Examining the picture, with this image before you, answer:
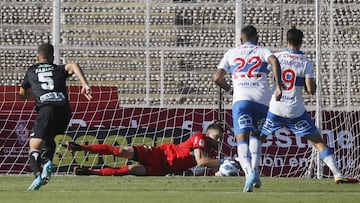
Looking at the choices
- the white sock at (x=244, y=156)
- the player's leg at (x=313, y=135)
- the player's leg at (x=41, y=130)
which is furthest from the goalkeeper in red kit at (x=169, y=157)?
the white sock at (x=244, y=156)

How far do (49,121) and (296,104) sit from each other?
3142 mm

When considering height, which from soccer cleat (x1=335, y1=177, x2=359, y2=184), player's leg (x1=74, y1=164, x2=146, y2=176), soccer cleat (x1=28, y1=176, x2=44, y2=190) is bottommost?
player's leg (x1=74, y1=164, x2=146, y2=176)

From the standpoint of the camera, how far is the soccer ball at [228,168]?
14500 millimetres

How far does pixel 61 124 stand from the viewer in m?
11.5

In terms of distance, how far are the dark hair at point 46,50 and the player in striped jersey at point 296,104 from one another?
2.91 metres

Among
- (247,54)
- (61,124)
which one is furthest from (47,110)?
(247,54)

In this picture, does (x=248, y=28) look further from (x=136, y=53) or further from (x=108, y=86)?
(x=136, y=53)

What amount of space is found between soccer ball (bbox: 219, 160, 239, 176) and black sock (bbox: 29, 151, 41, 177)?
13.2 ft

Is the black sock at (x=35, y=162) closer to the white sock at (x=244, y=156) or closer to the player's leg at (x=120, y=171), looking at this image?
the white sock at (x=244, y=156)

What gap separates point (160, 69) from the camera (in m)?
19.5

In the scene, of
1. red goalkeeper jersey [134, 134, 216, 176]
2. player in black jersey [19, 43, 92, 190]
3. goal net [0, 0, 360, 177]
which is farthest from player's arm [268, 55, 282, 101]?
goal net [0, 0, 360, 177]

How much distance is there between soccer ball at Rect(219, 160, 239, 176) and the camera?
1450 centimetres

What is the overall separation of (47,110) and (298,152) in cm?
697

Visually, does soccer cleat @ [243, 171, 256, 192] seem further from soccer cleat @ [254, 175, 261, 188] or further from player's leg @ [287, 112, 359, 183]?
player's leg @ [287, 112, 359, 183]
